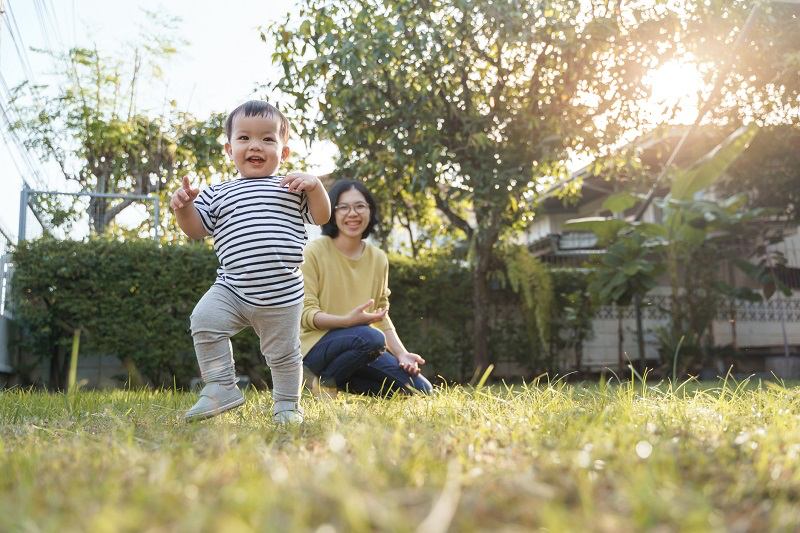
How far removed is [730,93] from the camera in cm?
1165

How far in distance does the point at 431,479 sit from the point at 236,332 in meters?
2.27

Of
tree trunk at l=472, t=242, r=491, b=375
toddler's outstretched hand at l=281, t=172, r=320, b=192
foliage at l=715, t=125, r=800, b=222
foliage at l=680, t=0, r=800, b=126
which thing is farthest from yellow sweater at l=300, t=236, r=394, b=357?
foliage at l=715, t=125, r=800, b=222

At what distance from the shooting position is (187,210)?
3.58m

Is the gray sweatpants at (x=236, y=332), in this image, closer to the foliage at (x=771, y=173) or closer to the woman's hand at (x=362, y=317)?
the woman's hand at (x=362, y=317)

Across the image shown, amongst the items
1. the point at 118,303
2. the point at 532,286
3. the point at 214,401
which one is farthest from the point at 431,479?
the point at 532,286

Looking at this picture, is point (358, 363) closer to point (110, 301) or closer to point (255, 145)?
point (255, 145)

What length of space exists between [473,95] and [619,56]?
180 cm

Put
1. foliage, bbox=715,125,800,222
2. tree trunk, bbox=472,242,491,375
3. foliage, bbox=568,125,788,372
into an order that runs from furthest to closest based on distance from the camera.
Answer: foliage, bbox=715,125,800,222 < foliage, bbox=568,125,788,372 < tree trunk, bbox=472,242,491,375

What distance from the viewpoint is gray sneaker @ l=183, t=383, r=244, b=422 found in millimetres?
3174

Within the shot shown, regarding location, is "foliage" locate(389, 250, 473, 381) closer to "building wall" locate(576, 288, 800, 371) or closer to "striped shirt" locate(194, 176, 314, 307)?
"building wall" locate(576, 288, 800, 371)

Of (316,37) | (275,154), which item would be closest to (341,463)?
(275,154)

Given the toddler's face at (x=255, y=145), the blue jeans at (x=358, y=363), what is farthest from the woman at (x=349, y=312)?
the toddler's face at (x=255, y=145)

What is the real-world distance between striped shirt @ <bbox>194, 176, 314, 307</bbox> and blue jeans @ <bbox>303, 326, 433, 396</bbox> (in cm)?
104

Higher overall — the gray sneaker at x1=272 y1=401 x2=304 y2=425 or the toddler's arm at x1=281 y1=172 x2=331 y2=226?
the toddler's arm at x1=281 y1=172 x2=331 y2=226
